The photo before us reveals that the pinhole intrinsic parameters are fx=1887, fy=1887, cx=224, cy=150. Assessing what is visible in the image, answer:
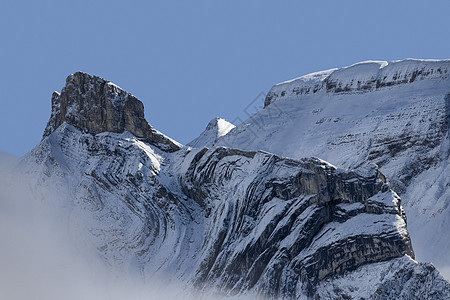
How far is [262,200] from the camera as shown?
655 feet

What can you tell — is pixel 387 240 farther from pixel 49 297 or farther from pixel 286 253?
pixel 49 297

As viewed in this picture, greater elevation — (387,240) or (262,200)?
(262,200)

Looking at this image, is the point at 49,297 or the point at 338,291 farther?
the point at 49,297

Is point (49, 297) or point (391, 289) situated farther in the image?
point (49, 297)

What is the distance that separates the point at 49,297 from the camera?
19875cm

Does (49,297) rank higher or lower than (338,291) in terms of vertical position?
higher

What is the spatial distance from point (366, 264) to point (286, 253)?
909 cm

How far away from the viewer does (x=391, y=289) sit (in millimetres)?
182875

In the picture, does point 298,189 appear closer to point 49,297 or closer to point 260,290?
point 260,290

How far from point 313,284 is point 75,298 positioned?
27.3m

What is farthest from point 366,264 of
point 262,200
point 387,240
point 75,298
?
point 75,298

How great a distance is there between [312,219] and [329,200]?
2.77 meters

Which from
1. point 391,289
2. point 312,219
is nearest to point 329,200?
point 312,219

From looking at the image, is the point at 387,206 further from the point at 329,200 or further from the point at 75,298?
the point at 75,298
